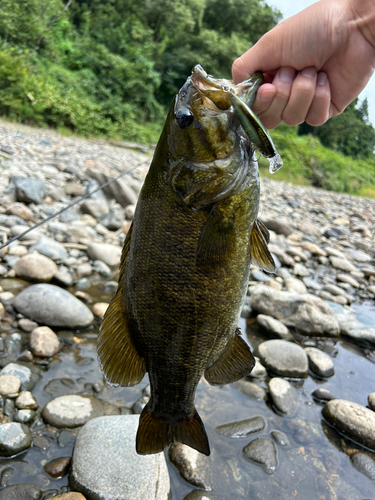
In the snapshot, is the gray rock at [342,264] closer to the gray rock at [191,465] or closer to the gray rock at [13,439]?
the gray rock at [191,465]

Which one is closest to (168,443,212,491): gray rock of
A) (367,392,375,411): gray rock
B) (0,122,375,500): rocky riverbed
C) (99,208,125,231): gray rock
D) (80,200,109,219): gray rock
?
(0,122,375,500): rocky riverbed

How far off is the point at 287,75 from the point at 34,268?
3.82m

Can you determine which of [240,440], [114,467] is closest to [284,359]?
[240,440]

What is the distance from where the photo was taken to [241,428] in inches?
133

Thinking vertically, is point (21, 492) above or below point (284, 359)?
below

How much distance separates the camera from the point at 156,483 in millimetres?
2621

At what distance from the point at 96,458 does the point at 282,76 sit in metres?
2.90

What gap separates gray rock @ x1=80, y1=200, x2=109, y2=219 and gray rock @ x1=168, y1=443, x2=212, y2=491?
16.5 ft

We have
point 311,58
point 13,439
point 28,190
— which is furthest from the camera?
point 28,190

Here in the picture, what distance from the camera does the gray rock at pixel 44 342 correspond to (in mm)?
3725

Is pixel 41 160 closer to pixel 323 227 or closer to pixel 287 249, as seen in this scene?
pixel 287 249

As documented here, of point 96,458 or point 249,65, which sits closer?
point 249,65

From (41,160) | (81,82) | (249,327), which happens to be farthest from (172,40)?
(249,327)

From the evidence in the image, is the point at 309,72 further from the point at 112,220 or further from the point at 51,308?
the point at 112,220
